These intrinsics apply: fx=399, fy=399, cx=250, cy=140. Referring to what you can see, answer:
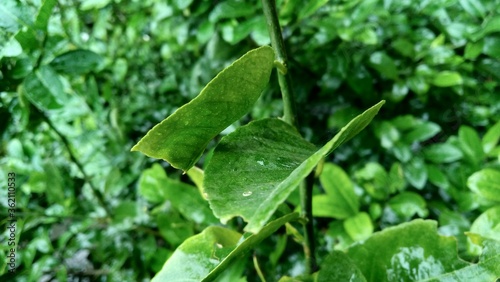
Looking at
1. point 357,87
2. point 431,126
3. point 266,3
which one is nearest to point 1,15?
point 266,3

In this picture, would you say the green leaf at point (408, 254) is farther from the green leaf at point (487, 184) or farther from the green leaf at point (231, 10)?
the green leaf at point (231, 10)

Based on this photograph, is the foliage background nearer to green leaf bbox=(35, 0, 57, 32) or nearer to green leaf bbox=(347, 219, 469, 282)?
Result: green leaf bbox=(35, 0, 57, 32)

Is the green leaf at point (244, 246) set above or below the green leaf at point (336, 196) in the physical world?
above

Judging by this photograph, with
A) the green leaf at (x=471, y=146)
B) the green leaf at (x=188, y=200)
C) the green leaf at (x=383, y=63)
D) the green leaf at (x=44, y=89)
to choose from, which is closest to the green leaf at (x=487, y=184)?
the green leaf at (x=471, y=146)

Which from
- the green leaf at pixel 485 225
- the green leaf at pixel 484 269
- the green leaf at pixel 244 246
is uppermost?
the green leaf at pixel 244 246

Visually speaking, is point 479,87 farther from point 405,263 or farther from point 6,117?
point 6,117

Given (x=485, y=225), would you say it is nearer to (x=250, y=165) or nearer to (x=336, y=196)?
(x=336, y=196)

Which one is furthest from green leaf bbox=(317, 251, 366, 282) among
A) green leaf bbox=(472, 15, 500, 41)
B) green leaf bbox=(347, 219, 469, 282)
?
green leaf bbox=(472, 15, 500, 41)

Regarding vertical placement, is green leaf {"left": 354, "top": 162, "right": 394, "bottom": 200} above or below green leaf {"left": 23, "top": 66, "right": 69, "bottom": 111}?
below
